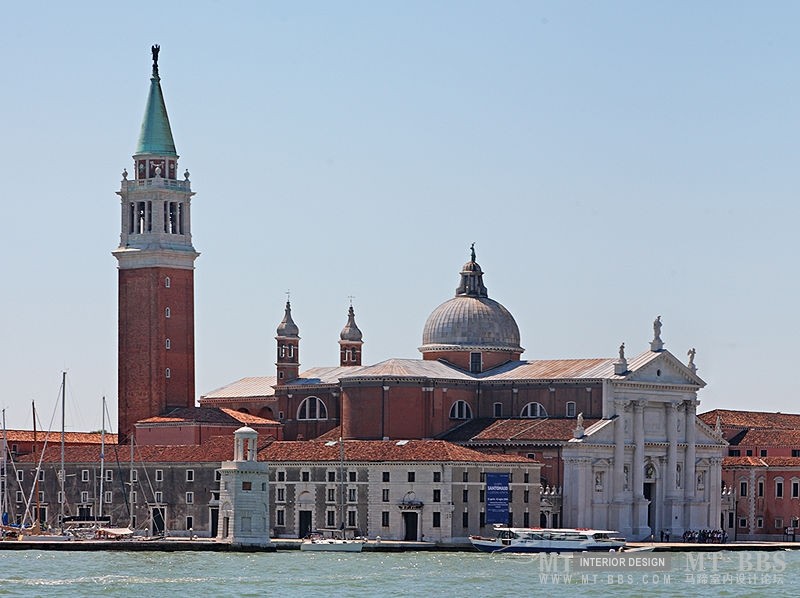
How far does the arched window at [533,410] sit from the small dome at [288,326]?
12017 mm

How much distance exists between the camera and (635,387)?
106 meters

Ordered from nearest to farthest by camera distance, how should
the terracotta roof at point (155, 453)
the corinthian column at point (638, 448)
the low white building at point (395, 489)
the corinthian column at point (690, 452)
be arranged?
the low white building at point (395, 489), the terracotta roof at point (155, 453), the corinthian column at point (638, 448), the corinthian column at point (690, 452)

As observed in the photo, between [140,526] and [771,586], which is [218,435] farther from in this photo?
[771,586]

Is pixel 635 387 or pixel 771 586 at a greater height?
pixel 635 387

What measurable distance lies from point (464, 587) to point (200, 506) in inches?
1053

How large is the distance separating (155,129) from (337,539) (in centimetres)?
2101

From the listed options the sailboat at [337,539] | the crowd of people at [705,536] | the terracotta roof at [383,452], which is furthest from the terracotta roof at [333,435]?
the crowd of people at [705,536]

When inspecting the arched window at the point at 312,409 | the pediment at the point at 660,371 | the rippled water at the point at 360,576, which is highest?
the pediment at the point at 660,371

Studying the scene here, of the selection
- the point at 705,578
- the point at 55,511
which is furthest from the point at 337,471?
the point at 705,578

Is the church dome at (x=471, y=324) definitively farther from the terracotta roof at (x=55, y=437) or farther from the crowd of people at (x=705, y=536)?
the terracotta roof at (x=55, y=437)

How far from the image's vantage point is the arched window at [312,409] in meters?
111

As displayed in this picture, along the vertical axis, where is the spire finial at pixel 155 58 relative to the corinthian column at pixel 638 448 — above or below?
above

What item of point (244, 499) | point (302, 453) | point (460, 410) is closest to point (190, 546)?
point (244, 499)

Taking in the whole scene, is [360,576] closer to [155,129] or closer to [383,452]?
[383,452]
